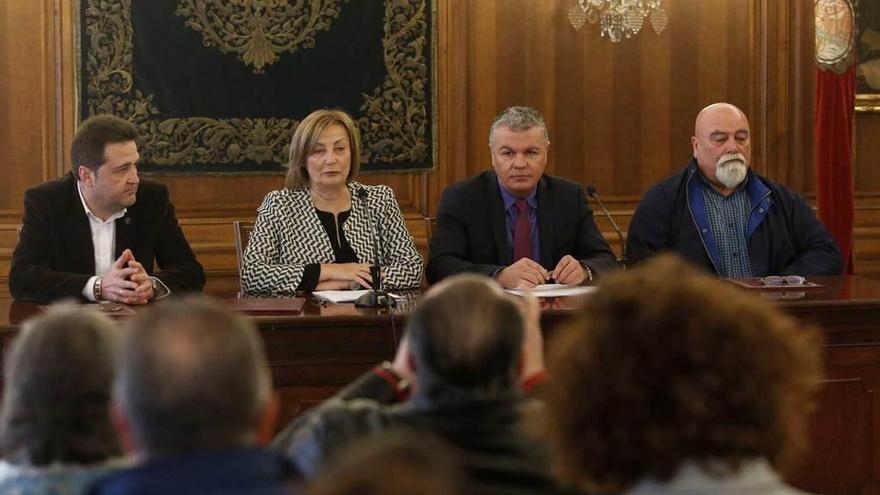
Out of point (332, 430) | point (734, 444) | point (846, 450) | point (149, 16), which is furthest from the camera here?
point (149, 16)

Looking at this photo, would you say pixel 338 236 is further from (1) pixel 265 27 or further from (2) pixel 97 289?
(1) pixel 265 27

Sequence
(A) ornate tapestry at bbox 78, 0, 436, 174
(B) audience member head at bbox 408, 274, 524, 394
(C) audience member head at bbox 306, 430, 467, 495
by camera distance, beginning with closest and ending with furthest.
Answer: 1. (C) audience member head at bbox 306, 430, 467, 495
2. (B) audience member head at bbox 408, 274, 524, 394
3. (A) ornate tapestry at bbox 78, 0, 436, 174

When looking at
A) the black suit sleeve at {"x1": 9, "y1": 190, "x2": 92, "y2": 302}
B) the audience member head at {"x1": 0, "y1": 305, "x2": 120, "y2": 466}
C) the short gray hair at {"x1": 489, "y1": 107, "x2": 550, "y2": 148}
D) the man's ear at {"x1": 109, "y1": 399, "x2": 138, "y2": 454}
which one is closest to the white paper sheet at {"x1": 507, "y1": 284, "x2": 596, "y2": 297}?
the short gray hair at {"x1": 489, "y1": 107, "x2": 550, "y2": 148}

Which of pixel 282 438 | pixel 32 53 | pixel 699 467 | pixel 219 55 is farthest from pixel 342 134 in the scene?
pixel 699 467

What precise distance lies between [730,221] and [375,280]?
4.57ft

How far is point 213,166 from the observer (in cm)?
→ 579

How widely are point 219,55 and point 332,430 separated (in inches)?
162

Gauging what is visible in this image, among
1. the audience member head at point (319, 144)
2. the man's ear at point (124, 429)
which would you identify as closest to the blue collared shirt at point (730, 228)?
the audience member head at point (319, 144)

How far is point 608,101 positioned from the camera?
6.11 metres

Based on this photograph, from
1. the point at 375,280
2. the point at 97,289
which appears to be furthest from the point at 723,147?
the point at 97,289

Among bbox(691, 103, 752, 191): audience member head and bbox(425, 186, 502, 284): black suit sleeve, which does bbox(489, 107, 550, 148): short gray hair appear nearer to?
bbox(425, 186, 502, 284): black suit sleeve

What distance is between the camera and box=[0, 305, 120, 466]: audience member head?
1.67 meters

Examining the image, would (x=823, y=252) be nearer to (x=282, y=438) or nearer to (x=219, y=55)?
(x=219, y=55)

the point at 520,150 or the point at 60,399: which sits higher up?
the point at 520,150
